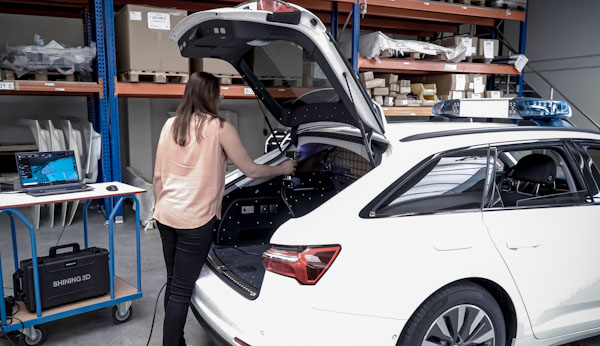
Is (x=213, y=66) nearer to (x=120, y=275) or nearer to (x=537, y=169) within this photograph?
(x=120, y=275)

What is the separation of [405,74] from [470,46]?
5.08ft

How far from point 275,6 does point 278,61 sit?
2.58 ft

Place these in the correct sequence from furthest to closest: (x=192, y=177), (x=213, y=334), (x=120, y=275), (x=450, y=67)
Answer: (x=450, y=67)
(x=120, y=275)
(x=192, y=177)
(x=213, y=334)

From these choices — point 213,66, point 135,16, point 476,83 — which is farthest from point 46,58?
point 476,83

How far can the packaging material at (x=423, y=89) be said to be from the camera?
7.49 meters

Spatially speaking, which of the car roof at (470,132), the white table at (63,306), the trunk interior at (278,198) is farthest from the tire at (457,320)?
the white table at (63,306)

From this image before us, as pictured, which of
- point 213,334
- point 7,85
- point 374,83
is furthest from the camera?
point 374,83

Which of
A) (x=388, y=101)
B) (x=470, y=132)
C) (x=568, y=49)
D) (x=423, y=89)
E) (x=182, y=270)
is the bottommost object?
(x=182, y=270)

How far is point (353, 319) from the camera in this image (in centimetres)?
178

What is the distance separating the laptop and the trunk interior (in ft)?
3.30

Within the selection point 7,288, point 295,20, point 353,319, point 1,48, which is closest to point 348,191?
point 353,319

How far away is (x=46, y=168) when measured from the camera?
10.1 feet

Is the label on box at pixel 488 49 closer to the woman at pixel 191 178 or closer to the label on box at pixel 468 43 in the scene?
the label on box at pixel 468 43

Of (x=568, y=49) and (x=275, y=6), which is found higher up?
(x=568, y=49)
